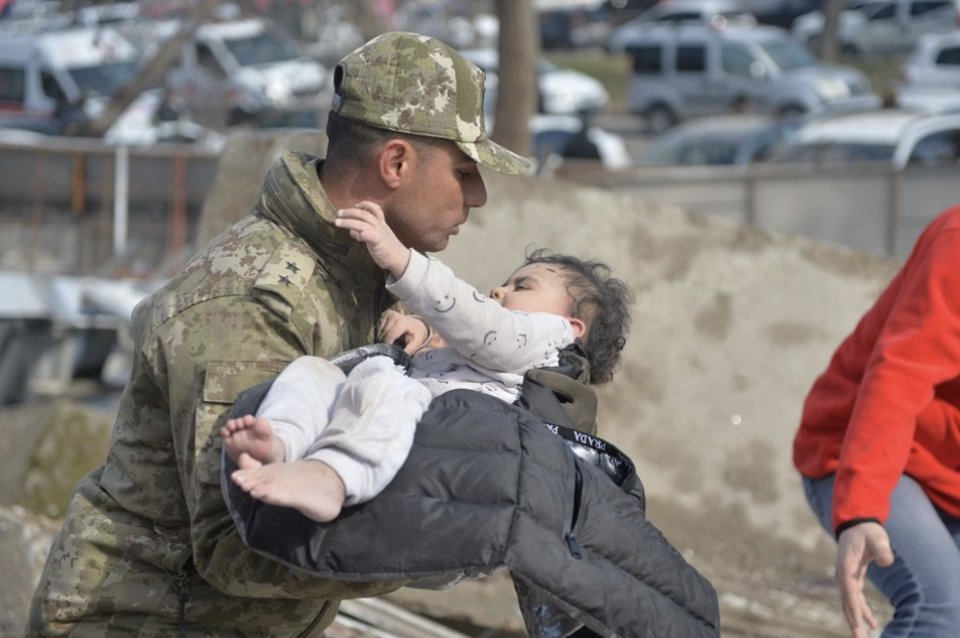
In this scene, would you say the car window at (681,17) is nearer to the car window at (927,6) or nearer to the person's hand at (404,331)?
the car window at (927,6)

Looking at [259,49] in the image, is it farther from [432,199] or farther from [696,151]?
[432,199]

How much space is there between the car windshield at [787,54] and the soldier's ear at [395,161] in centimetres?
2849

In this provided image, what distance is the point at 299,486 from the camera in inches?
89.6

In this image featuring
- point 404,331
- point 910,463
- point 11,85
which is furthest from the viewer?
point 11,85

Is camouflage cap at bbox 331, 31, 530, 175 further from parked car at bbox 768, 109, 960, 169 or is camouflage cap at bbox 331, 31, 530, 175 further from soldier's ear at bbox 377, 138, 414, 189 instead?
parked car at bbox 768, 109, 960, 169

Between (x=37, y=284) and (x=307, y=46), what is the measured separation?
17.3 m

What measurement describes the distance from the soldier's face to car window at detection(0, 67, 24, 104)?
70.6ft

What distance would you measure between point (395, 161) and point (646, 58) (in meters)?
30.9

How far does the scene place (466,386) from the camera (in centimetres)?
288

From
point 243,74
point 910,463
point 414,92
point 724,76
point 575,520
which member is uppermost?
point 414,92

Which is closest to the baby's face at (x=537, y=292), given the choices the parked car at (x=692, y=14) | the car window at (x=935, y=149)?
the car window at (x=935, y=149)

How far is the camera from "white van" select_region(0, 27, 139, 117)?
883 inches

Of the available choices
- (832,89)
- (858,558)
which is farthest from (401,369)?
(832,89)

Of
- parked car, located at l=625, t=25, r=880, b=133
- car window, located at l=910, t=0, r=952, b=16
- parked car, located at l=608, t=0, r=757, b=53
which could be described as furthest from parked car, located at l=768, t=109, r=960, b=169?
car window, located at l=910, t=0, r=952, b=16
